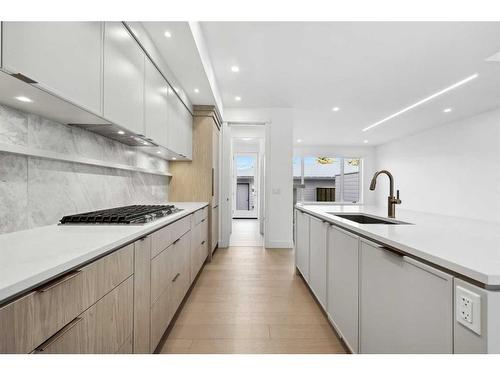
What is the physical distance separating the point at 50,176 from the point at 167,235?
79cm

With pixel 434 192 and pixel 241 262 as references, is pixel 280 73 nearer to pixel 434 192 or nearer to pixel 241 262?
pixel 241 262

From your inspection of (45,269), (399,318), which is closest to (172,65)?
(45,269)

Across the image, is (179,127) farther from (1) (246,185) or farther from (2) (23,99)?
(1) (246,185)

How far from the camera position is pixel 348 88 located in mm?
3818

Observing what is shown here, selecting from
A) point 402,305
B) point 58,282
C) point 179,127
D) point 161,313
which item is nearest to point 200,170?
point 179,127

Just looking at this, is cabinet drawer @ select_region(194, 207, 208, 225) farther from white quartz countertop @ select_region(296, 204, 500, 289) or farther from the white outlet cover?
the white outlet cover

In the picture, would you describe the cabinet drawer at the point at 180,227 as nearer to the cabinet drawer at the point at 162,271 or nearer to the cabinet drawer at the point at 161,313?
the cabinet drawer at the point at 162,271

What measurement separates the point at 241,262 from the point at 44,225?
261cm

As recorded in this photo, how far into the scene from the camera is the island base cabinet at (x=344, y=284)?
141cm

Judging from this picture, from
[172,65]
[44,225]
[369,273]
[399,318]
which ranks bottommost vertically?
[399,318]

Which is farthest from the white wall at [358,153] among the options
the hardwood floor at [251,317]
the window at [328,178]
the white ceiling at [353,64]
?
the hardwood floor at [251,317]

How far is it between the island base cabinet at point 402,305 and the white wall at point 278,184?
3.21 meters

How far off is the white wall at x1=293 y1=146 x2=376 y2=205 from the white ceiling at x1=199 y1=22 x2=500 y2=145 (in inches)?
166

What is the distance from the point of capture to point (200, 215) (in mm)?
2996
